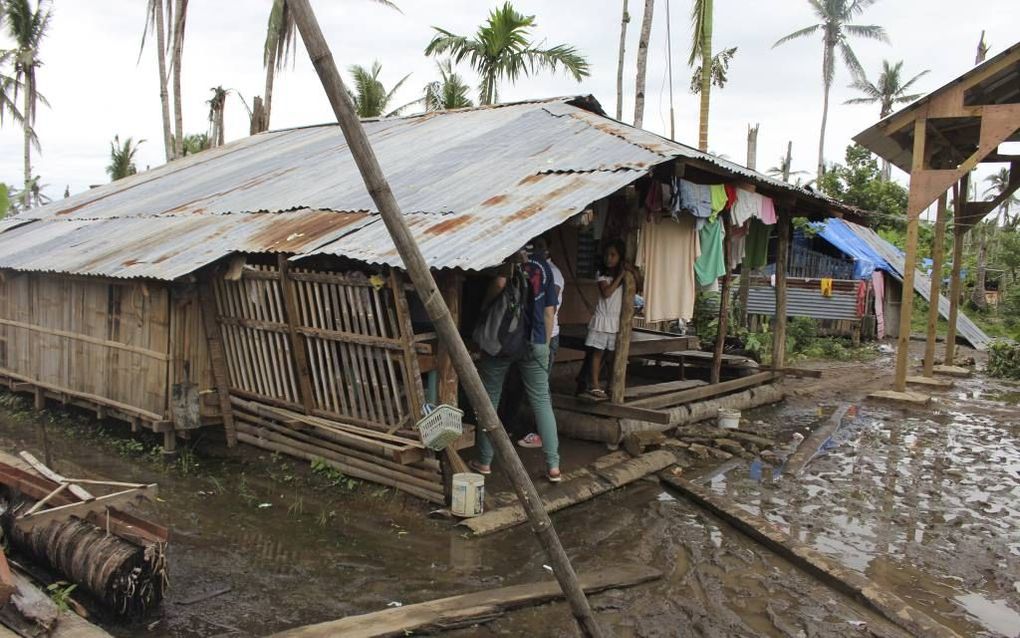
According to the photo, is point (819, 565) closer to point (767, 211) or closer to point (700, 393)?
point (700, 393)

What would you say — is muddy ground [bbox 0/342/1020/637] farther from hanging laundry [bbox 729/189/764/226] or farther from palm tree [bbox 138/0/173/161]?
palm tree [bbox 138/0/173/161]

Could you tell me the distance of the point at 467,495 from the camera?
19.0 ft

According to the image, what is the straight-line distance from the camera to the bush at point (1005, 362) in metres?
13.6

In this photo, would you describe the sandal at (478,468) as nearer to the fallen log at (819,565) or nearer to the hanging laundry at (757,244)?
the fallen log at (819,565)

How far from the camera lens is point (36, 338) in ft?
32.3

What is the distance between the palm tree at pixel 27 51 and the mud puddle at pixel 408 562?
2743 cm

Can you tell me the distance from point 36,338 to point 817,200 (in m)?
10.4

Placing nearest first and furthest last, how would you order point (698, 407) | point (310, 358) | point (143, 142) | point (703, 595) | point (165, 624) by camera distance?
point (165, 624)
point (703, 595)
point (310, 358)
point (698, 407)
point (143, 142)

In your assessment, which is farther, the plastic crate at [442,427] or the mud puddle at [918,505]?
the plastic crate at [442,427]

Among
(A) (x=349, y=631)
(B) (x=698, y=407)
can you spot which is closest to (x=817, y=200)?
(B) (x=698, y=407)

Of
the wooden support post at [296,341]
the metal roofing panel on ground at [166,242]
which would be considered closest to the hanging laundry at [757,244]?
the metal roofing panel on ground at [166,242]

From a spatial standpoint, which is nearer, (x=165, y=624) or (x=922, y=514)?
(x=165, y=624)

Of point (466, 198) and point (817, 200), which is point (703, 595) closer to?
point (466, 198)

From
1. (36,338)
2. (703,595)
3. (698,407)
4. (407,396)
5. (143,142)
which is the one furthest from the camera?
(143,142)
